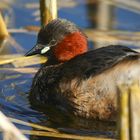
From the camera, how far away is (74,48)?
6.40m

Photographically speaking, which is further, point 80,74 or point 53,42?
point 53,42

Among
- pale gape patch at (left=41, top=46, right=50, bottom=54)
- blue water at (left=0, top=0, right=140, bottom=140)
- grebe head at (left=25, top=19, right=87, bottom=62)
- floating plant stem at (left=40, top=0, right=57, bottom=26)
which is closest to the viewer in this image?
blue water at (left=0, top=0, right=140, bottom=140)

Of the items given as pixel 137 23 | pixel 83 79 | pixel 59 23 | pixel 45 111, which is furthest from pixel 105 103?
→ pixel 137 23

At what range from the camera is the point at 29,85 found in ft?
22.6

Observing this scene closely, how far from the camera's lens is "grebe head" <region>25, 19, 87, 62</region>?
251 inches

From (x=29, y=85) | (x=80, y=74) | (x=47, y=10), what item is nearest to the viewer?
(x=80, y=74)

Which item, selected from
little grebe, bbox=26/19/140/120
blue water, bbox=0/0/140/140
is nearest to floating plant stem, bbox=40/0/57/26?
little grebe, bbox=26/19/140/120

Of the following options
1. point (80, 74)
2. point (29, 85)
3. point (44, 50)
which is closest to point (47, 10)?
point (44, 50)

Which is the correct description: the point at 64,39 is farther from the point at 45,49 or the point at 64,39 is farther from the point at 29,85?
the point at 29,85

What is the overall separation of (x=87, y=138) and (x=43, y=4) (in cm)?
194

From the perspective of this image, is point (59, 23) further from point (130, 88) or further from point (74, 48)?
point (130, 88)

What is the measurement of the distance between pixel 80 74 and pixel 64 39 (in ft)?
2.73

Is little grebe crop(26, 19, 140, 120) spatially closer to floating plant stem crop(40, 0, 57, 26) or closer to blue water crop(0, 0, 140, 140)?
blue water crop(0, 0, 140, 140)

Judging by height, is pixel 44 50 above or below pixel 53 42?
below
